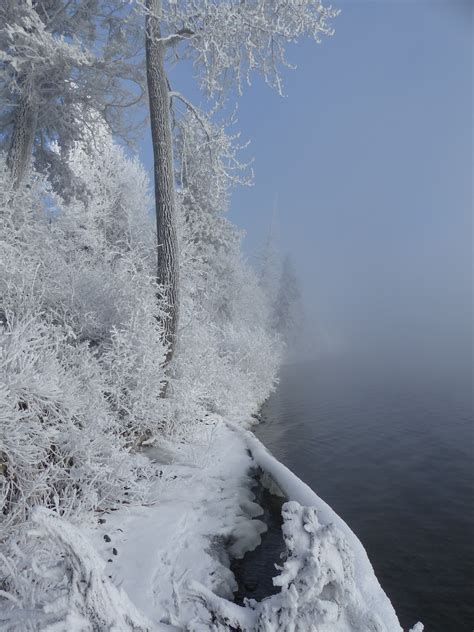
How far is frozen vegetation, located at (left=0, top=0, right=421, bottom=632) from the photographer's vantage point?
316cm

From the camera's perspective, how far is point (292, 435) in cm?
1330

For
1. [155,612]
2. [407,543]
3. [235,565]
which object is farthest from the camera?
[407,543]

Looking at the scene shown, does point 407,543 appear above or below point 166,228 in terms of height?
below

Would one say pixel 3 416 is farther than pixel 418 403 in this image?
No

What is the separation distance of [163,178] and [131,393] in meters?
4.96

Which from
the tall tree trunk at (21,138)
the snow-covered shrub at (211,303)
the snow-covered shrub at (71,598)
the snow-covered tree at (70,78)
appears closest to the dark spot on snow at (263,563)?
the snow-covered shrub at (71,598)

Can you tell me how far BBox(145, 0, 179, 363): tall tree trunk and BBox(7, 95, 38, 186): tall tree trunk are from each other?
13.1 feet

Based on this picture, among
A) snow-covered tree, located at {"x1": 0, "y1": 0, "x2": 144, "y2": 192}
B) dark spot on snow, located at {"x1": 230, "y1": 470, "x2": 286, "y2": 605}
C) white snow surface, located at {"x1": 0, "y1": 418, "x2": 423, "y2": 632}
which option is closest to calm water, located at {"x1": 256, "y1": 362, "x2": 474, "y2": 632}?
dark spot on snow, located at {"x1": 230, "y1": 470, "x2": 286, "y2": 605}

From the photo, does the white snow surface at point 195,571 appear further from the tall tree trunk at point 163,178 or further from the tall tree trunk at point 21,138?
the tall tree trunk at point 21,138

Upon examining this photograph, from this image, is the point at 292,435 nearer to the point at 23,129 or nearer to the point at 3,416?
the point at 3,416

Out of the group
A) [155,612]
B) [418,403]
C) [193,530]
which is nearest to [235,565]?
[193,530]

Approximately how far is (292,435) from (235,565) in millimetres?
8728

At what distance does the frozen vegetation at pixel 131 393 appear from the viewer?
316 cm

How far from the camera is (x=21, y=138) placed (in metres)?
10.3
